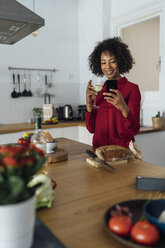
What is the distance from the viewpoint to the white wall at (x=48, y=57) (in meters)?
3.54

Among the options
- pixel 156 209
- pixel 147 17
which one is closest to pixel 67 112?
pixel 147 17

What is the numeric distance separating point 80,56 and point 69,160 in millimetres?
2988

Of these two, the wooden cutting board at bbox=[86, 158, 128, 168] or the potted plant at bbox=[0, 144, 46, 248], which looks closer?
the potted plant at bbox=[0, 144, 46, 248]

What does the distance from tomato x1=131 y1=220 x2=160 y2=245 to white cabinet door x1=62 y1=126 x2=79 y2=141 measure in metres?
2.83

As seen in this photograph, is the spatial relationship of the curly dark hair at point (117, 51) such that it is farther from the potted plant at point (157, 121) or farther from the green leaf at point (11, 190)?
the green leaf at point (11, 190)

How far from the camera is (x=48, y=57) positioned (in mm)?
3838

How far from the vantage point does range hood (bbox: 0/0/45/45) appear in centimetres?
148

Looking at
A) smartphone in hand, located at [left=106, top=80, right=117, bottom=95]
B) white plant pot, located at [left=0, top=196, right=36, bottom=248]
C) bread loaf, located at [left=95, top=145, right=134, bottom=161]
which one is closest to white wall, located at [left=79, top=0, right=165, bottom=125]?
smartphone in hand, located at [left=106, top=80, right=117, bottom=95]

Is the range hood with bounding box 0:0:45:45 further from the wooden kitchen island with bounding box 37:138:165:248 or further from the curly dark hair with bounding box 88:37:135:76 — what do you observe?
the wooden kitchen island with bounding box 37:138:165:248

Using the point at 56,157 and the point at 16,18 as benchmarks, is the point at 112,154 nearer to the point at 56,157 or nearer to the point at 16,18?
the point at 56,157

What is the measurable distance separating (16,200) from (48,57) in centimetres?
348

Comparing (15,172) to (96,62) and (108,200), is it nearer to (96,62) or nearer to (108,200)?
(108,200)

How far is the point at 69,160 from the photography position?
→ 1.48 metres

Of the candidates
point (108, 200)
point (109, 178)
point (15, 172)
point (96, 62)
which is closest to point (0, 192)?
point (15, 172)
